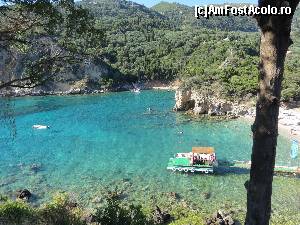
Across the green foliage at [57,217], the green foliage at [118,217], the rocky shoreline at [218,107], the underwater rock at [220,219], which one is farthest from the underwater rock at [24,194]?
the rocky shoreline at [218,107]

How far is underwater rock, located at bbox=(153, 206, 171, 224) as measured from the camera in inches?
750

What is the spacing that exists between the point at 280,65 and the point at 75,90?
289 feet

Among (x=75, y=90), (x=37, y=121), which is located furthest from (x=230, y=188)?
(x=75, y=90)

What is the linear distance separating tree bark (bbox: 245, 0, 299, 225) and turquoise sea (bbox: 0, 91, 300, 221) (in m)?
6.44

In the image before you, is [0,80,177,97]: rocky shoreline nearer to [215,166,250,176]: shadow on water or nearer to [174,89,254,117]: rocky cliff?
[174,89,254,117]: rocky cliff

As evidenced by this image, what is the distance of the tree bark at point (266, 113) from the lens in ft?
14.4

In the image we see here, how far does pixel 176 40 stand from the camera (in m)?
114

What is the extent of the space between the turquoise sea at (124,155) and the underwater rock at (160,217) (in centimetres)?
272

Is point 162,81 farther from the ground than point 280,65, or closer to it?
closer to it

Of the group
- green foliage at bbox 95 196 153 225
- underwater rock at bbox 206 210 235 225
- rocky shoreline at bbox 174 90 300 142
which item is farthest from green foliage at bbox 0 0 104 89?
rocky shoreline at bbox 174 90 300 142

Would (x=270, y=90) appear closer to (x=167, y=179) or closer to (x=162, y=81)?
(x=167, y=179)

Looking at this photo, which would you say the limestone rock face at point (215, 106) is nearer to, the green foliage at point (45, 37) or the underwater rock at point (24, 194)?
the underwater rock at point (24, 194)

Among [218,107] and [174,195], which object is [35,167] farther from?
[218,107]

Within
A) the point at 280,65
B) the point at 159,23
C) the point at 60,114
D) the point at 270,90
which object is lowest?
the point at 60,114
